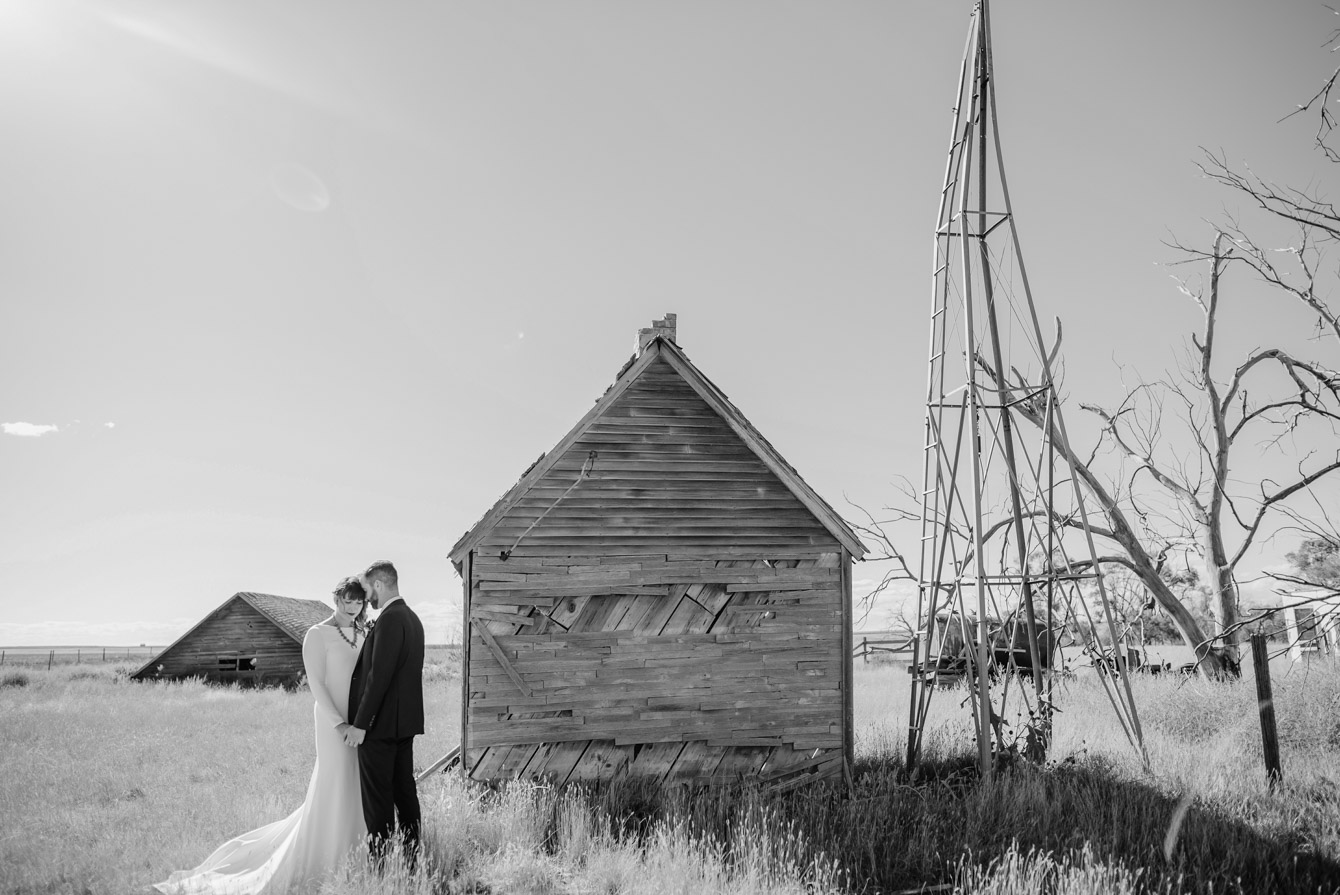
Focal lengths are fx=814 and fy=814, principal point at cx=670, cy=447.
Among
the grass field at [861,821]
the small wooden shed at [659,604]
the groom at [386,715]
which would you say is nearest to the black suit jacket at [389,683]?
the groom at [386,715]

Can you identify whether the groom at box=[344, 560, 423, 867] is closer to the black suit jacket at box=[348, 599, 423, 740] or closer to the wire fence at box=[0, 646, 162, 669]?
the black suit jacket at box=[348, 599, 423, 740]

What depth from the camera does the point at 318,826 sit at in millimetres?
6598

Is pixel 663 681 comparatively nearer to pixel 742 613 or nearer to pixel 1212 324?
pixel 742 613

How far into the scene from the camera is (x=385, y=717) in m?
6.55

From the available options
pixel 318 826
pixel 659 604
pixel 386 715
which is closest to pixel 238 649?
pixel 659 604

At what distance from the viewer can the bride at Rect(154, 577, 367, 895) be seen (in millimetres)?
6449

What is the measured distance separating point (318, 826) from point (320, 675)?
1202 millimetres

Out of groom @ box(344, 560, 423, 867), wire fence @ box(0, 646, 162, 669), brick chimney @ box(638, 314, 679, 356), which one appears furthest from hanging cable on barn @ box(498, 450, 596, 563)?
wire fence @ box(0, 646, 162, 669)

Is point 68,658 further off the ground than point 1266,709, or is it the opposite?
point 1266,709

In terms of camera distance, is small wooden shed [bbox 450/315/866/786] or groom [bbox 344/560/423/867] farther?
small wooden shed [bbox 450/315/866/786]

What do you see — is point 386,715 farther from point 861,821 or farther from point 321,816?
point 861,821

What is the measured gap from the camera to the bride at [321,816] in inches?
254

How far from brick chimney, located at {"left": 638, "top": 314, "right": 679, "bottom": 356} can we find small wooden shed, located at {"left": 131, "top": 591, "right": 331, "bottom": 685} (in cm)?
2458

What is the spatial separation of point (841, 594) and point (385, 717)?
20.9ft
